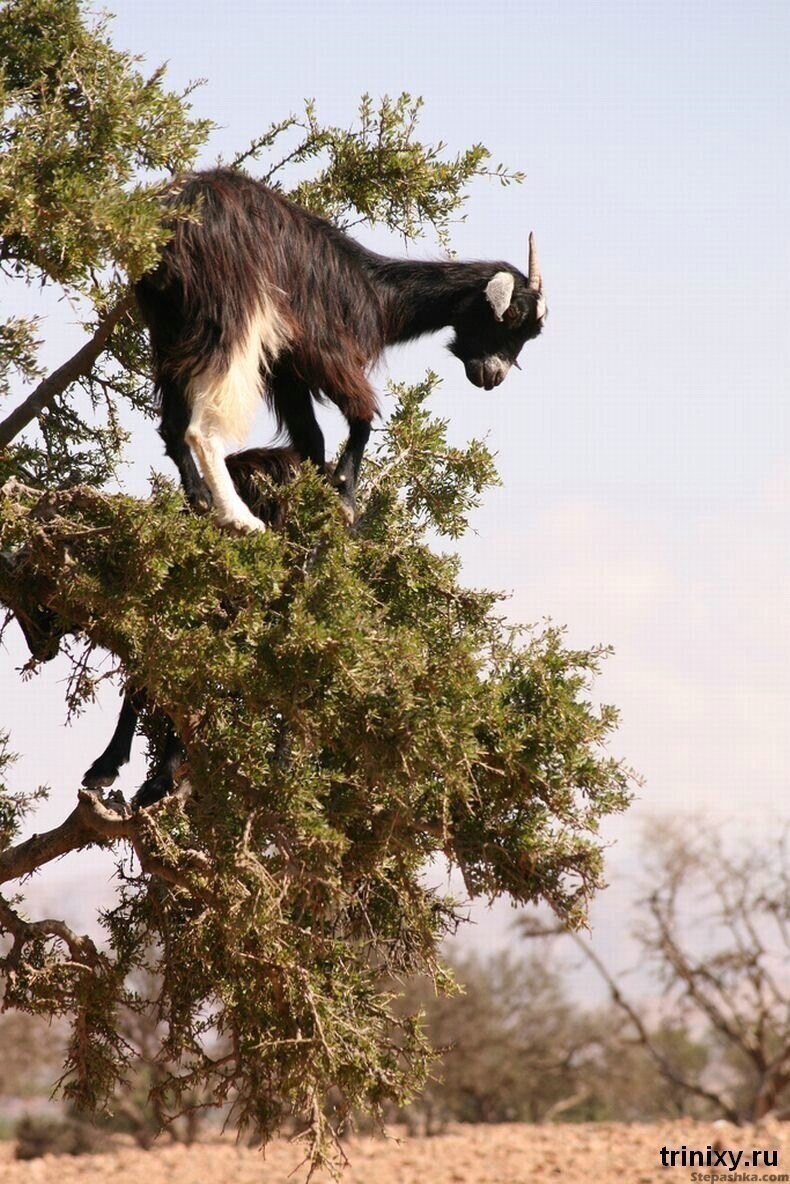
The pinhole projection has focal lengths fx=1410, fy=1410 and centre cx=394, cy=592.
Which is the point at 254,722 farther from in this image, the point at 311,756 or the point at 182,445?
the point at 182,445

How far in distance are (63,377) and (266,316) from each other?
3.73 feet

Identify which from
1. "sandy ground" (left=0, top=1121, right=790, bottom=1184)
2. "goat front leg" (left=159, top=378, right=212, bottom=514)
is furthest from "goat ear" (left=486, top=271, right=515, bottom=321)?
"sandy ground" (left=0, top=1121, right=790, bottom=1184)

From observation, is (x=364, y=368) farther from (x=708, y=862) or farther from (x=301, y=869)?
(x=708, y=862)

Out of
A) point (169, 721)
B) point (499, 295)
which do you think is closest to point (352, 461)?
point (499, 295)

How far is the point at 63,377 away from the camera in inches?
235

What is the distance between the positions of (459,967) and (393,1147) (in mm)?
10038

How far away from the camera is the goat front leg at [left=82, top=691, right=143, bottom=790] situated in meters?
5.92

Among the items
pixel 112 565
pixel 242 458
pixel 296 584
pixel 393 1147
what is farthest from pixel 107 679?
pixel 393 1147

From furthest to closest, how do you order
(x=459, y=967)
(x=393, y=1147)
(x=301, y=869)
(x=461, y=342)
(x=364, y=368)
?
(x=459, y=967) < (x=393, y=1147) < (x=461, y=342) < (x=364, y=368) < (x=301, y=869)

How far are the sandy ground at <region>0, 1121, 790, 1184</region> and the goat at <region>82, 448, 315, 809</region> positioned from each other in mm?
5432

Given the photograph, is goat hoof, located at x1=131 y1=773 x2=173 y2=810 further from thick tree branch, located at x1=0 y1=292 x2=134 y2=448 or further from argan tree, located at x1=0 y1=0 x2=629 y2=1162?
thick tree branch, located at x1=0 y1=292 x2=134 y2=448

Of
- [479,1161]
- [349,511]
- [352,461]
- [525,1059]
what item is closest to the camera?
[349,511]

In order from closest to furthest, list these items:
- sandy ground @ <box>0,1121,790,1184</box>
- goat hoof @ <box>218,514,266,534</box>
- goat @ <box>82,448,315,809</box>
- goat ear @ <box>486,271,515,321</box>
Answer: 1. goat hoof @ <box>218,514,266,534</box>
2. goat @ <box>82,448,315,809</box>
3. goat ear @ <box>486,271,515,321</box>
4. sandy ground @ <box>0,1121,790,1184</box>

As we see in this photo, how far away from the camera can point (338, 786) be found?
4672mm
